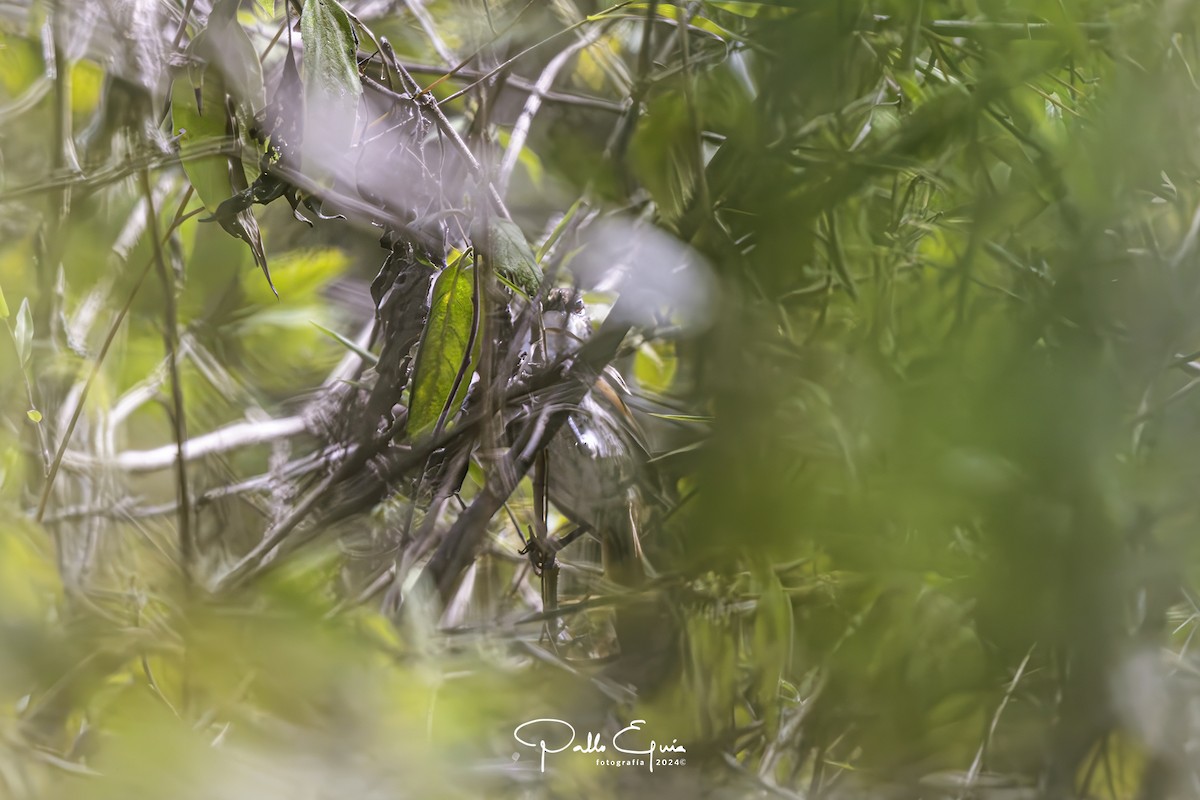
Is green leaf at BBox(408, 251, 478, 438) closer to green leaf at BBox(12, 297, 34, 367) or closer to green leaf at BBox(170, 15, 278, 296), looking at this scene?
green leaf at BBox(170, 15, 278, 296)

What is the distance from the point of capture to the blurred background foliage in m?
0.27

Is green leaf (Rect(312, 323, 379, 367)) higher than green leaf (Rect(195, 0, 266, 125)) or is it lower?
lower

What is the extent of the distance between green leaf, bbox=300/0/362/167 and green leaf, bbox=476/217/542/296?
0.07 m

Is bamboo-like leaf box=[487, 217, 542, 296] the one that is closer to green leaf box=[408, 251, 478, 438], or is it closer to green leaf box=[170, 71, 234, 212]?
green leaf box=[408, 251, 478, 438]

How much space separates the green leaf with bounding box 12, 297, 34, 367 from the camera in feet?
1.21

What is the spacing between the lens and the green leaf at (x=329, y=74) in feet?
1.02

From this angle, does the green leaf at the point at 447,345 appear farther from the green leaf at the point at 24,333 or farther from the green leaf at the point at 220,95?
the green leaf at the point at 24,333

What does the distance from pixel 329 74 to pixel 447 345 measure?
117 mm

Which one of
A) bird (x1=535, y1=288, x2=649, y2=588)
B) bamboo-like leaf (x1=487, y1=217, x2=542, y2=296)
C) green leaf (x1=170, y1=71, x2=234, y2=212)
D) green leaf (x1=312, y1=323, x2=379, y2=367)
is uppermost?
green leaf (x1=170, y1=71, x2=234, y2=212)

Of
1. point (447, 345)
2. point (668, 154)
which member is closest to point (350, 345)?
point (447, 345)

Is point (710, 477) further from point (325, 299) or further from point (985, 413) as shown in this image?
point (325, 299)

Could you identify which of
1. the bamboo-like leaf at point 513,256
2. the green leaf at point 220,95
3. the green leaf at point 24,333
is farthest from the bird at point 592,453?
the green leaf at point 24,333

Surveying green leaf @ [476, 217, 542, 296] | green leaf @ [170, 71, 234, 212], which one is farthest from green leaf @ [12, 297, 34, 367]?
green leaf @ [476, 217, 542, 296]

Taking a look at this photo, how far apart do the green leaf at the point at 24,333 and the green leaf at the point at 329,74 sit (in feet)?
0.57
